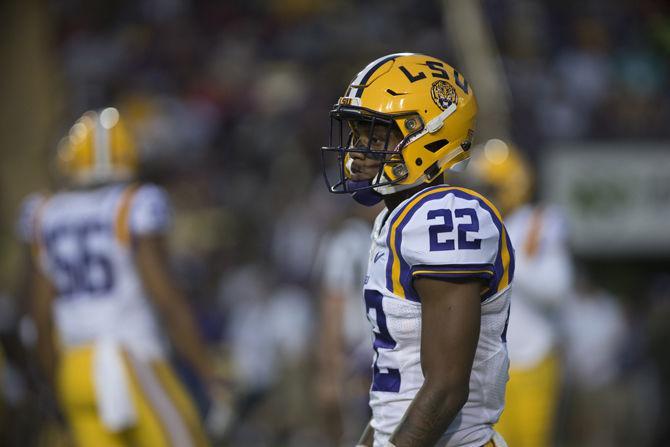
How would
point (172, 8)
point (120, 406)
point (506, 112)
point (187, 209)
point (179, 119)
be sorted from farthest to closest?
point (172, 8) < point (179, 119) < point (187, 209) < point (506, 112) < point (120, 406)

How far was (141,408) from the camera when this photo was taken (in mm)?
5297

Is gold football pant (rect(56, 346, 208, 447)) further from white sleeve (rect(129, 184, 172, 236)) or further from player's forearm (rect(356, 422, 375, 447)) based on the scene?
player's forearm (rect(356, 422, 375, 447))

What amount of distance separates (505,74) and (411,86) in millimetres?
11272

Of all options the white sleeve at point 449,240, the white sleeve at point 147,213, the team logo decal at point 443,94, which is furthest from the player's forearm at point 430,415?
the white sleeve at point 147,213

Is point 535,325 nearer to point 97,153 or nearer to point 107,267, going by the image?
point 107,267

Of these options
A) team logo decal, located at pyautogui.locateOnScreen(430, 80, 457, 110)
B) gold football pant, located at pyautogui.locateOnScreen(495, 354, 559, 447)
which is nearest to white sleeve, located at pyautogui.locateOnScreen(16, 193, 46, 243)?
gold football pant, located at pyautogui.locateOnScreen(495, 354, 559, 447)

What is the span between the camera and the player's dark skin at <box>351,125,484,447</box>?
3.02 metres

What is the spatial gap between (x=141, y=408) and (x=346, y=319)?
80.4 inches

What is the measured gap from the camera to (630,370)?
12.0m

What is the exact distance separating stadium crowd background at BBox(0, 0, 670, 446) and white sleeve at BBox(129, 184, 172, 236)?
4.20 m

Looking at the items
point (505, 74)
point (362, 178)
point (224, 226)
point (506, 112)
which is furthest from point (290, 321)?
point (362, 178)

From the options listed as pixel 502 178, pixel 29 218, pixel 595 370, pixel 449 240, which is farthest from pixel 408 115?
pixel 595 370

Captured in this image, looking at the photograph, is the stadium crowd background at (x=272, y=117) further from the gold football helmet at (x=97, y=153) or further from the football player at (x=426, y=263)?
the football player at (x=426, y=263)

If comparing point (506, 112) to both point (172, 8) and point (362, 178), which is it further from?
point (362, 178)
